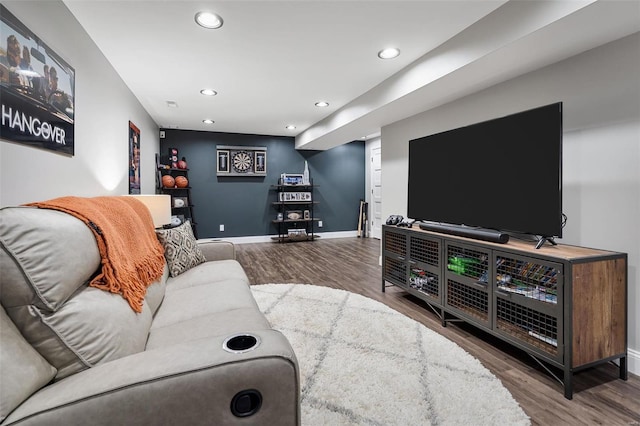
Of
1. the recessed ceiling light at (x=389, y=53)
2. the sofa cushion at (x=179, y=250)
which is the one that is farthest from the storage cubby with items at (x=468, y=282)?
the sofa cushion at (x=179, y=250)

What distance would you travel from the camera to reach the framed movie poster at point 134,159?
3531 millimetres

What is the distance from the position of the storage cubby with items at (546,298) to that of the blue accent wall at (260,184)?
4775 mm

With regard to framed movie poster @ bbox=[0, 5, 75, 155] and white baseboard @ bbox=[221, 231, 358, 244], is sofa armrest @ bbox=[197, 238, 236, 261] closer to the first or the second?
framed movie poster @ bbox=[0, 5, 75, 155]

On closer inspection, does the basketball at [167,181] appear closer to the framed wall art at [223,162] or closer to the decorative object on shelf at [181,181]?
the decorative object on shelf at [181,181]

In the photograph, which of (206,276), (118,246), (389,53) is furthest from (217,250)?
(389,53)

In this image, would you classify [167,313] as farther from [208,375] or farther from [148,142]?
[148,142]

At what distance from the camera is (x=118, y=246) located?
131 cm

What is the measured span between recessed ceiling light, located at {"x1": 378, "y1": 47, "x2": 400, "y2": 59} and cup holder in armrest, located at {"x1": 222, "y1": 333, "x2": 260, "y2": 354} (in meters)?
2.57

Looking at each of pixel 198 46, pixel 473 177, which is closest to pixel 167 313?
pixel 198 46

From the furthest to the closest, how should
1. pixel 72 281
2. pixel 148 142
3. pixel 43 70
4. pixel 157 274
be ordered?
pixel 148 142, pixel 157 274, pixel 43 70, pixel 72 281

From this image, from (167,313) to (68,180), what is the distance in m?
1.19

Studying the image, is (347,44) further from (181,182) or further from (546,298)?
(181,182)

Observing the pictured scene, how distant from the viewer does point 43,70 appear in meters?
1.67

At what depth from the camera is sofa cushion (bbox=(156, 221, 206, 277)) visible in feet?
7.63
